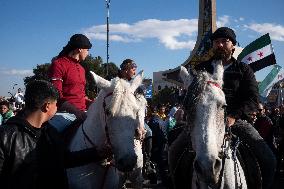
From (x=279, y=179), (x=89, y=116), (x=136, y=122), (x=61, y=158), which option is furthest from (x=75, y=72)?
(x=279, y=179)

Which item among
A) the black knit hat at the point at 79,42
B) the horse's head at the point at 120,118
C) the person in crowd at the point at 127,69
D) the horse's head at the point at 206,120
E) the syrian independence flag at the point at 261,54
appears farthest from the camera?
the syrian independence flag at the point at 261,54

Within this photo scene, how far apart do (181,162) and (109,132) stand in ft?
4.47

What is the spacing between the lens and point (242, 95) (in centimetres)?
527

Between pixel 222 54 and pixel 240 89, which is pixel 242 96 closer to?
pixel 240 89

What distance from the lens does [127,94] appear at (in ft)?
16.4

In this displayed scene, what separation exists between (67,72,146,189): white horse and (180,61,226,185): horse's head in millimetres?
777

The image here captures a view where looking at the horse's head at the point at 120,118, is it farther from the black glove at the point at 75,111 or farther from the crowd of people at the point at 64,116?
the black glove at the point at 75,111

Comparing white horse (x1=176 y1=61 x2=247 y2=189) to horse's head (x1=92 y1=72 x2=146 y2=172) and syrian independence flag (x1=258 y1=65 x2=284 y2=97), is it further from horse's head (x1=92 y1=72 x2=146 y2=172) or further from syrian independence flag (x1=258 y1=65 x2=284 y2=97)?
syrian independence flag (x1=258 y1=65 x2=284 y2=97)

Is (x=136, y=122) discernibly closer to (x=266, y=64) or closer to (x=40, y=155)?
(x=40, y=155)

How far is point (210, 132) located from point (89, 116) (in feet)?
6.16

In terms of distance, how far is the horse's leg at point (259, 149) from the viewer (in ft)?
17.0

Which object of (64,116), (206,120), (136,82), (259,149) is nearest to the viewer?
(206,120)

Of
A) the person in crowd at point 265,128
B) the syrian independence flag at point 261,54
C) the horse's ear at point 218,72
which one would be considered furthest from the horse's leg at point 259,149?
the syrian independence flag at point 261,54

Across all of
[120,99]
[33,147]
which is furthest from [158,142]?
[33,147]
